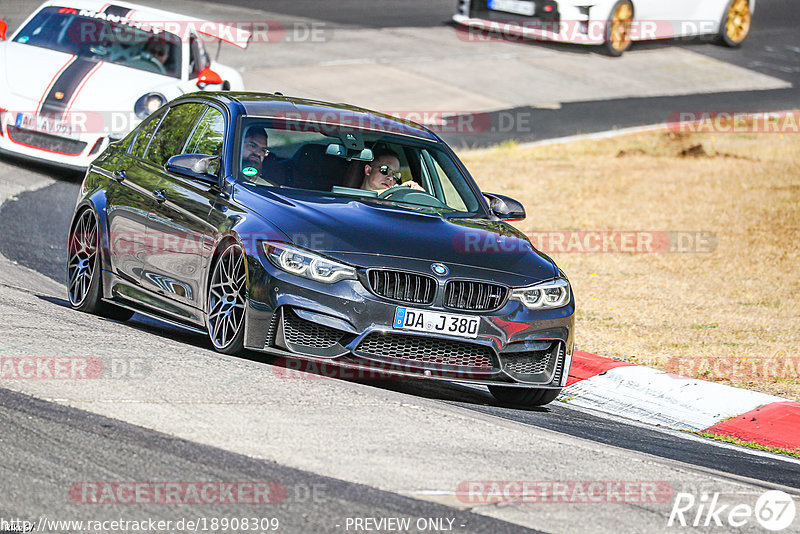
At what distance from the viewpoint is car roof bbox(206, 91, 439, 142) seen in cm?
827

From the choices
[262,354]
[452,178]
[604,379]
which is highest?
[452,178]

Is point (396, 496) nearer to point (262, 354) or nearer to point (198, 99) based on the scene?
point (262, 354)

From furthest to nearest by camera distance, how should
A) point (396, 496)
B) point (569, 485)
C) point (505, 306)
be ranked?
point (505, 306) → point (569, 485) → point (396, 496)

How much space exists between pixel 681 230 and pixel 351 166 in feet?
25.2

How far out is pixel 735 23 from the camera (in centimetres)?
2862

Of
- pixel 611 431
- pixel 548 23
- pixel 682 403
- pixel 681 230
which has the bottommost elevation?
pixel 681 230

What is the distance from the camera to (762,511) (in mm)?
5473

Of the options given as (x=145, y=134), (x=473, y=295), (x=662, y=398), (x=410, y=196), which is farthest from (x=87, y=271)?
(x=662, y=398)

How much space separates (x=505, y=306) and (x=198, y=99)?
9.06ft

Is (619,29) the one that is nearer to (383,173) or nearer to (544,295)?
(383,173)

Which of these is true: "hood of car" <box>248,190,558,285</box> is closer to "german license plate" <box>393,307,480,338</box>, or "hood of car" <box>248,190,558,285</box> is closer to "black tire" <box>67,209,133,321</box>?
"german license plate" <box>393,307,480,338</box>

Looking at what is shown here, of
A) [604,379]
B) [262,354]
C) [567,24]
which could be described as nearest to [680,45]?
[567,24]

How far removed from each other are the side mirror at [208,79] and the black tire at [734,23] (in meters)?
16.5

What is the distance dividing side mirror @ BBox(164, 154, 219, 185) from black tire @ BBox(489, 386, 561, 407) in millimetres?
2105
